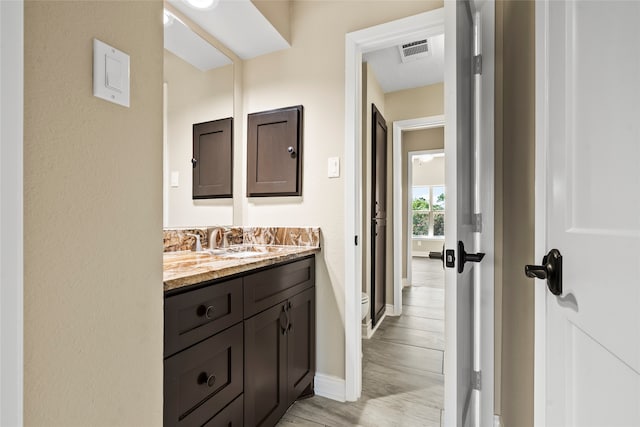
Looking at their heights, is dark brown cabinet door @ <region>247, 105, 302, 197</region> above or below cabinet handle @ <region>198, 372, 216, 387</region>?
above

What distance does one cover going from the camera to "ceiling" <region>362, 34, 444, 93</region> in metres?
2.62

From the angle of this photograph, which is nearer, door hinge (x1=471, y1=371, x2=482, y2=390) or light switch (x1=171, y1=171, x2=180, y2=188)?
door hinge (x1=471, y1=371, x2=482, y2=390)

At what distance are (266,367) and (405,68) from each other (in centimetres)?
276

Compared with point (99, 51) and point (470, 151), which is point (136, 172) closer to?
point (99, 51)

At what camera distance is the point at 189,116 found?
181cm

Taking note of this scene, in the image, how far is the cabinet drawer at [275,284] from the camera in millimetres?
1269

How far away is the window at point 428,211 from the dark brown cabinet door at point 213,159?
7.00m

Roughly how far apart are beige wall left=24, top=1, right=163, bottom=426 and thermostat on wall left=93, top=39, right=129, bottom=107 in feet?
0.04

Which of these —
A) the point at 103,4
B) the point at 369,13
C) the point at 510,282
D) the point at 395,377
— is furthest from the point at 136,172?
the point at 395,377

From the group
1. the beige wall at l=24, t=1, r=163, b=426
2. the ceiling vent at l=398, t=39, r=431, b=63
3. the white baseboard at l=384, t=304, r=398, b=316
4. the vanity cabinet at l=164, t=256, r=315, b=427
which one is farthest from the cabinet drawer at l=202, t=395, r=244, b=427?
the ceiling vent at l=398, t=39, r=431, b=63

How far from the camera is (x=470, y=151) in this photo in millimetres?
1355
